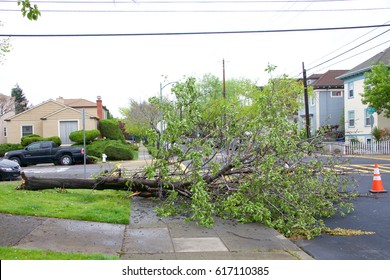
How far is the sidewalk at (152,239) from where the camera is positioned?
6.18 m

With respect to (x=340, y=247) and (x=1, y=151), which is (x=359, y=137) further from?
(x=340, y=247)

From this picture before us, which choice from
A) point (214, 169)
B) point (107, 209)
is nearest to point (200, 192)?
point (214, 169)

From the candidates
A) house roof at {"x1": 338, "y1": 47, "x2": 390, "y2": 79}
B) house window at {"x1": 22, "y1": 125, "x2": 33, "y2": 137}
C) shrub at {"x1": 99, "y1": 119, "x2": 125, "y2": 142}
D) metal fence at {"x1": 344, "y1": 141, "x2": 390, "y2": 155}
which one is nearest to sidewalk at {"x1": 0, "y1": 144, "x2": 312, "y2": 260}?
metal fence at {"x1": 344, "y1": 141, "x2": 390, "y2": 155}

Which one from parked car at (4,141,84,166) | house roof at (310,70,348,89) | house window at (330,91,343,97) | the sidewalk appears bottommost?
the sidewalk

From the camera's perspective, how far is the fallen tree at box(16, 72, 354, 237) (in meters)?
8.34

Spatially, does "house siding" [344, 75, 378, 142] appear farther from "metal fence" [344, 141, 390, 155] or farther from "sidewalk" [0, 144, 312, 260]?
"sidewalk" [0, 144, 312, 260]

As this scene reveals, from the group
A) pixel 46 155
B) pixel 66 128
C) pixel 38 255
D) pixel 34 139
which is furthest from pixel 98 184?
pixel 66 128

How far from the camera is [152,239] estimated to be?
6.98m

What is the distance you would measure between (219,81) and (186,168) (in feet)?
186

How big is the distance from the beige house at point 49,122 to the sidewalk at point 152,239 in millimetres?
29231

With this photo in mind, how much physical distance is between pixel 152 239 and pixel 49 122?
32.5 m

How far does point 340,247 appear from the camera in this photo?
22.4 feet

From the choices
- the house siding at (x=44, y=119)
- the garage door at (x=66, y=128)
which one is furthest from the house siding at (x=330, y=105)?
the garage door at (x=66, y=128)

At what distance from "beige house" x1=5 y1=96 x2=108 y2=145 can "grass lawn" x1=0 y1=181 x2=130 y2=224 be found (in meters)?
25.9
